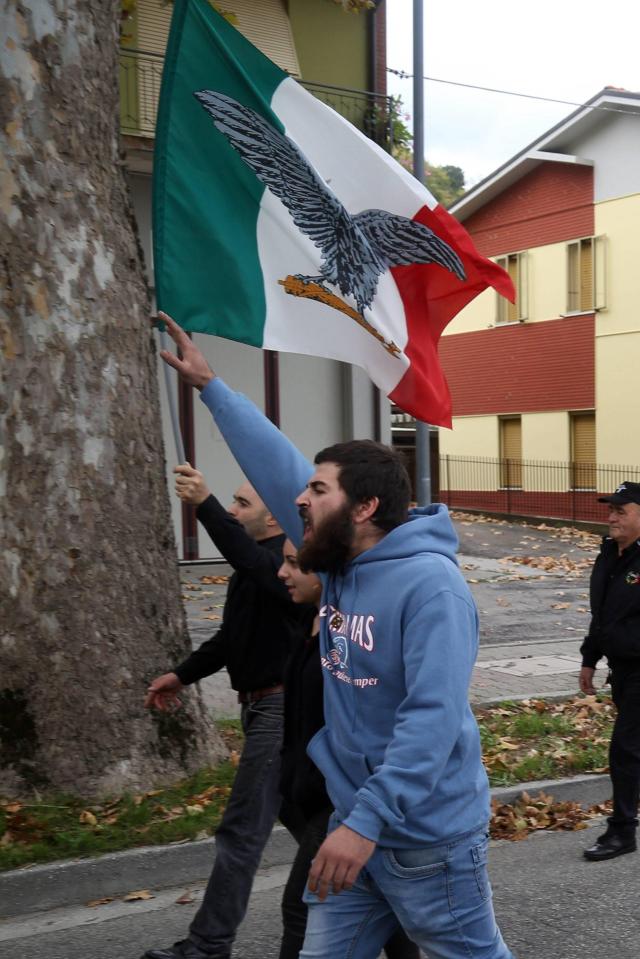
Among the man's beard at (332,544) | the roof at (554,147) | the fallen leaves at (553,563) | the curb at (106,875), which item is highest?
the roof at (554,147)

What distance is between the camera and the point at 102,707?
5918mm

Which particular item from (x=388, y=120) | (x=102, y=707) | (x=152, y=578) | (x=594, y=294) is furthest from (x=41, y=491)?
(x=594, y=294)

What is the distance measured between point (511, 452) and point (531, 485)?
5.46 feet

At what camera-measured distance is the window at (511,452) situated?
96.1 feet

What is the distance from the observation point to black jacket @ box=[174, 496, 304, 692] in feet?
13.7

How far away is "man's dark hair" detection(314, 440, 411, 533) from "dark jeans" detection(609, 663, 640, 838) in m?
3.28

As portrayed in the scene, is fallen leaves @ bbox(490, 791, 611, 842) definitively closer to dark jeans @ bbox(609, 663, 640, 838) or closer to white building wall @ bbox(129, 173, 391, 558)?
dark jeans @ bbox(609, 663, 640, 838)

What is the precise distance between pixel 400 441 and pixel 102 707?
85.3ft

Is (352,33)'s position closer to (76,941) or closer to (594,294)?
(594,294)

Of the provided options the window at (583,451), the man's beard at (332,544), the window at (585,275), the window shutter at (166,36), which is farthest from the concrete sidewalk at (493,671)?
the window shutter at (166,36)

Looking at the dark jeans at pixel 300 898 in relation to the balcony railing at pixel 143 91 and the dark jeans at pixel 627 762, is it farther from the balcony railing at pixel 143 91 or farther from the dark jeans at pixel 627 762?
the balcony railing at pixel 143 91

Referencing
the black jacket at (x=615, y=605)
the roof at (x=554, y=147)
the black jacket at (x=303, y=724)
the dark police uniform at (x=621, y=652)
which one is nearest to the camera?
the black jacket at (x=303, y=724)

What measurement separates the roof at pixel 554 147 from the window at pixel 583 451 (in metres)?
6.02

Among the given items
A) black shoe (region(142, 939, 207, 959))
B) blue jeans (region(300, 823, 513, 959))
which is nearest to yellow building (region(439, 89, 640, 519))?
black shoe (region(142, 939, 207, 959))
